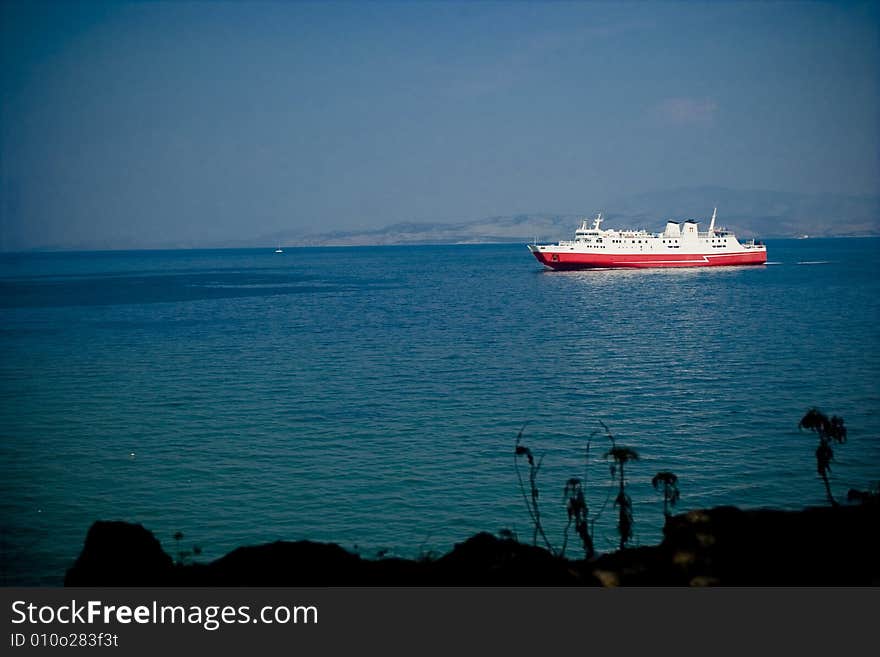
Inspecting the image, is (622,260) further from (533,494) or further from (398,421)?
(533,494)

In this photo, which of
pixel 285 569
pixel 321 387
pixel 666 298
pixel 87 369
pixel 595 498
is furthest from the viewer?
pixel 666 298

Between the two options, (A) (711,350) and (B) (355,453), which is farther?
(A) (711,350)

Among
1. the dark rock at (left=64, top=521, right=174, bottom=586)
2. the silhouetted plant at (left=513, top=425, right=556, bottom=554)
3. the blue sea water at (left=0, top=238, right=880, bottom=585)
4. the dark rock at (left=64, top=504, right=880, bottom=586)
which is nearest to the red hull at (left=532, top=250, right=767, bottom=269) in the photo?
the blue sea water at (left=0, top=238, right=880, bottom=585)

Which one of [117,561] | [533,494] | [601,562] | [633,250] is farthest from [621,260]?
[117,561]

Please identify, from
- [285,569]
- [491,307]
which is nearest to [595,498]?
[285,569]

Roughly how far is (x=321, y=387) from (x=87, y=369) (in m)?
10.4

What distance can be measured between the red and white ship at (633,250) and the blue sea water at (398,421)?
125 ft

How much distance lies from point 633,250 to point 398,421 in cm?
6675

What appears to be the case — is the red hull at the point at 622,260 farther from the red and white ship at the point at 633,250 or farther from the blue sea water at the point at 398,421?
the blue sea water at the point at 398,421

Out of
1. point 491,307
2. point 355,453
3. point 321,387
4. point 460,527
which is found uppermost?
point 491,307

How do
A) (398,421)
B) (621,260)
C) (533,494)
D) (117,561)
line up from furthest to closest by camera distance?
(621,260), (398,421), (117,561), (533,494)

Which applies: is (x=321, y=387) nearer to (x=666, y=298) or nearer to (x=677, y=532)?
(x=677, y=532)

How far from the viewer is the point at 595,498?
13.1 m

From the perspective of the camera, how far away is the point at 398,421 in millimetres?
18578
